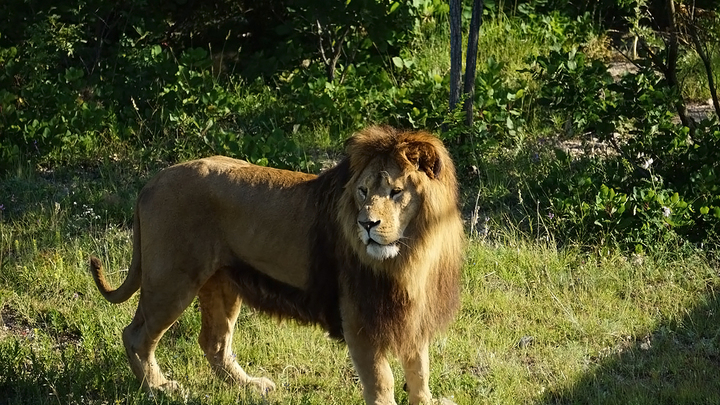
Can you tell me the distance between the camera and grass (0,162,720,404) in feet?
15.4

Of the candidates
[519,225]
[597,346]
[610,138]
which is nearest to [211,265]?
[597,346]

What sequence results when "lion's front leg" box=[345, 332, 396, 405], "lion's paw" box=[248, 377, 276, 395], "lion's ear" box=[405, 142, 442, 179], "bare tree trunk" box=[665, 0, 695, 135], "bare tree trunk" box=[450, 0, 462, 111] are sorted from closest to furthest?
"lion's ear" box=[405, 142, 442, 179], "lion's front leg" box=[345, 332, 396, 405], "lion's paw" box=[248, 377, 276, 395], "bare tree trunk" box=[665, 0, 695, 135], "bare tree trunk" box=[450, 0, 462, 111]

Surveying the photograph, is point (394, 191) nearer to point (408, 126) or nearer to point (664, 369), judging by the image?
point (664, 369)

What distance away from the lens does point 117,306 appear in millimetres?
5609

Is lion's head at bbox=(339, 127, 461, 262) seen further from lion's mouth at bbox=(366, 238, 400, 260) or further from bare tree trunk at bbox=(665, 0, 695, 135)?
bare tree trunk at bbox=(665, 0, 695, 135)

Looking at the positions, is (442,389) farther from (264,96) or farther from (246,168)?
(264,96)

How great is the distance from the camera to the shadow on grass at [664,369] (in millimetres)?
4555

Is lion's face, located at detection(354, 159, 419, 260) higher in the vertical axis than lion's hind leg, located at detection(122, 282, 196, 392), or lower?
higher

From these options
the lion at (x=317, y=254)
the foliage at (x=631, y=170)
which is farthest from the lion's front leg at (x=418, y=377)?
the foliage at (x=631, y=170)

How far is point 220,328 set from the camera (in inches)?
195

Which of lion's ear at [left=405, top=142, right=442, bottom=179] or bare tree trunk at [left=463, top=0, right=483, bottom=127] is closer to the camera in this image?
→ lion's ear at [left=405, top=142, right=442, bottom=179]

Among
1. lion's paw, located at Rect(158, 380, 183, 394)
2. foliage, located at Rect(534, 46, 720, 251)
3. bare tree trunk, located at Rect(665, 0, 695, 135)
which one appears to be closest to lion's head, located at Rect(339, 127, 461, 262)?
lion's paw, located at Rect(158, 380, 183, 394)

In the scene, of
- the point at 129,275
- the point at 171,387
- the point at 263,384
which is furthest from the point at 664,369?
the point at 129,275

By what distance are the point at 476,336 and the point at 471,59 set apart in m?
2.34
